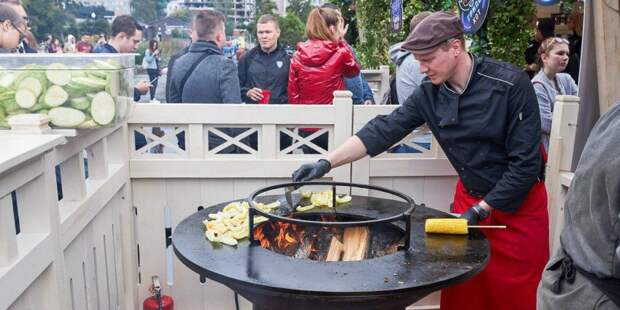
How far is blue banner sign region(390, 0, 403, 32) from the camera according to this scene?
20.7 feet

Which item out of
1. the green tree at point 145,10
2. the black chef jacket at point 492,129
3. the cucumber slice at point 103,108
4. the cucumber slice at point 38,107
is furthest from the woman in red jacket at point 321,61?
the green tree at point 145,10

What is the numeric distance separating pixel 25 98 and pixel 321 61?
7.85 feet

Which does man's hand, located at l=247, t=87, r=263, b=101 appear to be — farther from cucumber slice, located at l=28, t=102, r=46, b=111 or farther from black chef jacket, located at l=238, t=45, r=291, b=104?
cucumber slice, located at l=28, t=102, r=46, b=111

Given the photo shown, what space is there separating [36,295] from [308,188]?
5.64 feet

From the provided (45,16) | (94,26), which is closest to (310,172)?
(45,16)

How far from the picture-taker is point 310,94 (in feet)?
13.8

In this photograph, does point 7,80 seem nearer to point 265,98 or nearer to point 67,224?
point 67,224

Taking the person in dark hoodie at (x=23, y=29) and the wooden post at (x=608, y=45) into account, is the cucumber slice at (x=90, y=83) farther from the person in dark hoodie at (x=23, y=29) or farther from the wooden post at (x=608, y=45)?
the wooden post at (x=608, y=45)

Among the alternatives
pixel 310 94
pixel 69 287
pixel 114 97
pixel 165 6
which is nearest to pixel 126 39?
pixel 310 94

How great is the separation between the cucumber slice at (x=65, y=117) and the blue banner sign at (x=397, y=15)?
4.83 metres

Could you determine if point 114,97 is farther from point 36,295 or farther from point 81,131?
point 36,295

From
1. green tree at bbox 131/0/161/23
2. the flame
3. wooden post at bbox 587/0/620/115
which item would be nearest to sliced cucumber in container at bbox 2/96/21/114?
the flame

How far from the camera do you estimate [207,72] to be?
3.96m

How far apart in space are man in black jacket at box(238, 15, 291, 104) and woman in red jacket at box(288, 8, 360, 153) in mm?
268
